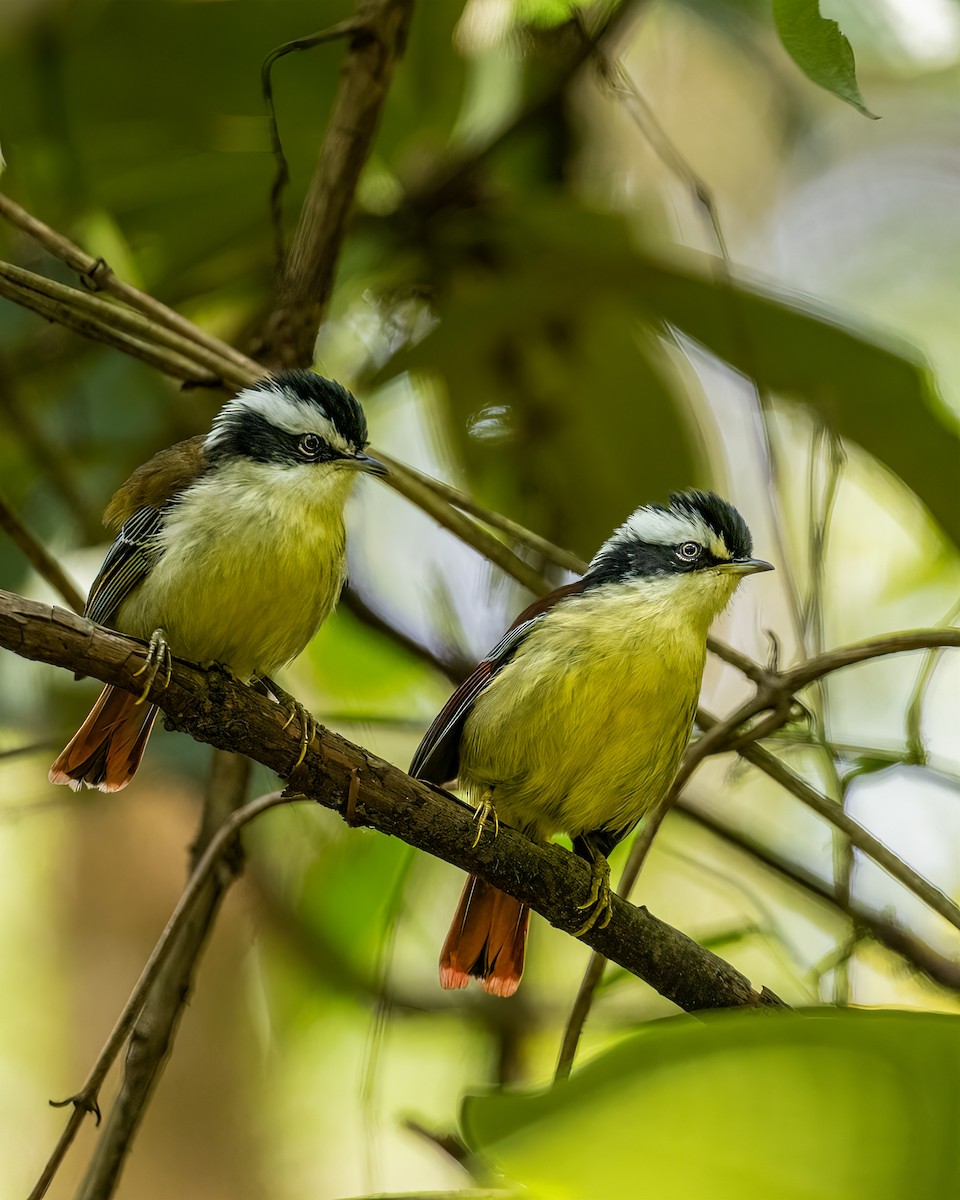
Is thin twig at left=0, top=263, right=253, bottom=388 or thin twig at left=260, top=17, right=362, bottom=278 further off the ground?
thin twig at left=260, top=17, right=362, bottom=278

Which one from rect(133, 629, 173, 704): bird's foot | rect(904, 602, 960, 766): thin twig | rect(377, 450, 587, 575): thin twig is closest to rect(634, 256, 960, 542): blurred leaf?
rect(904, 602, 960, 766): thin twig

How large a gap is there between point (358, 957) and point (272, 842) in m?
0.38

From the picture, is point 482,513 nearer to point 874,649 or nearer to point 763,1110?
point 874,649

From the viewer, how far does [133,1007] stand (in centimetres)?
177

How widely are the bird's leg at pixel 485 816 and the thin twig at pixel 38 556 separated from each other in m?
0.85

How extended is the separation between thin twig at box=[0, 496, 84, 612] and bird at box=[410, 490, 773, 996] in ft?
2.45

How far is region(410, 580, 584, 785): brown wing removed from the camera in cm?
213

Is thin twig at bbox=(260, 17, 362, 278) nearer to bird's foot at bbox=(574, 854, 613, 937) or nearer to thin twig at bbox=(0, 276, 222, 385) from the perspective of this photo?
thin twig at bbox=(0, 276, 222, 385)

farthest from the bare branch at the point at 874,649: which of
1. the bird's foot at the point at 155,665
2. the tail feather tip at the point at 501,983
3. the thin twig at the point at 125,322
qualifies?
the thin twig at the point at 125,322

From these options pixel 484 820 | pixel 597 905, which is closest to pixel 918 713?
pixel 597 905

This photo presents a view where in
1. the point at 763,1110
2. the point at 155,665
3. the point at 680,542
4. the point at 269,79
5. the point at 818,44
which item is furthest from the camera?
the point at 269,79

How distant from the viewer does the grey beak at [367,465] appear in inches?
82.0

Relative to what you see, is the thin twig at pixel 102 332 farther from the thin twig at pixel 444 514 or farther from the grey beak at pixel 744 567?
the grey beak at pixel 744 567

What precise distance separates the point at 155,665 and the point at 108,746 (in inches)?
23.8
